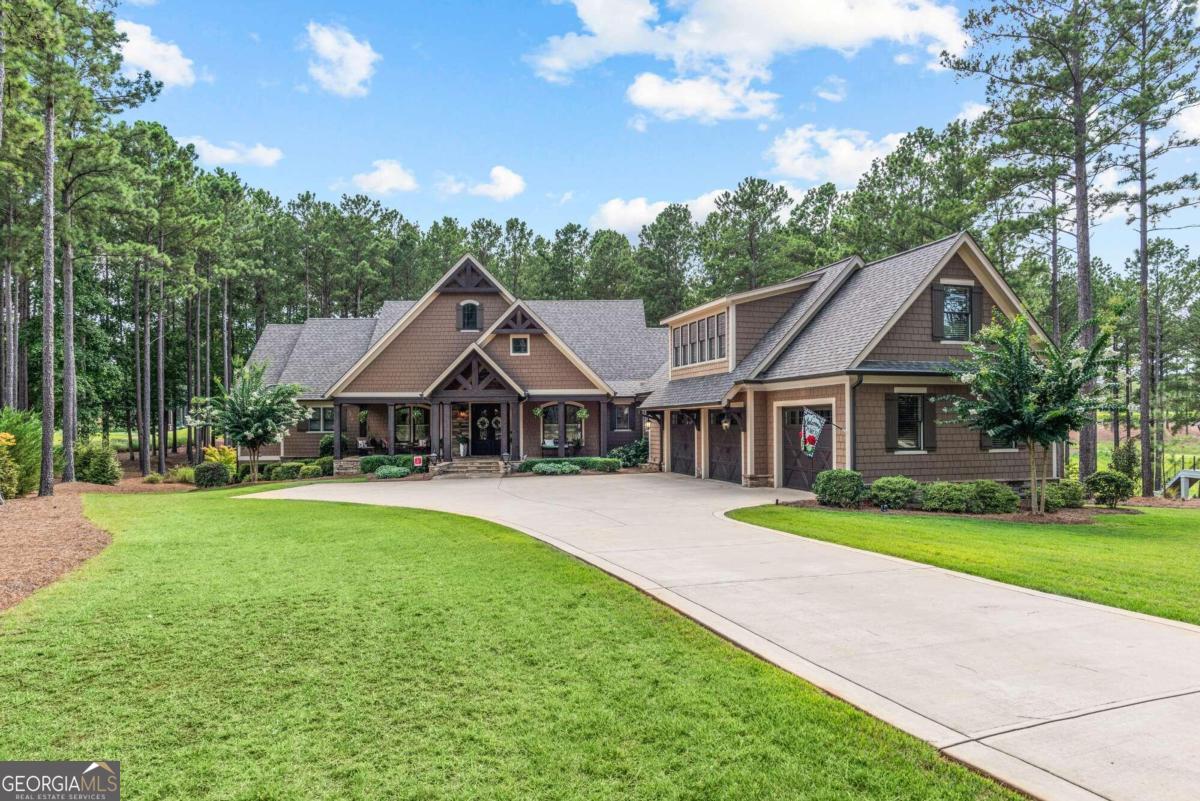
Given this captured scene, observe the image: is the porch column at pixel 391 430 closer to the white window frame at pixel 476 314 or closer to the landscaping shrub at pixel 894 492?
the white window frame at pixel 476 314

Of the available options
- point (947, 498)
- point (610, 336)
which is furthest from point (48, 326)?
point (947, 498)

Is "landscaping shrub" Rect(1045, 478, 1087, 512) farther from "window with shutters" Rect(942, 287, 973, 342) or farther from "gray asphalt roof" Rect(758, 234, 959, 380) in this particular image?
"gray asphalt roof" Rect(758, 234, 959, 380)

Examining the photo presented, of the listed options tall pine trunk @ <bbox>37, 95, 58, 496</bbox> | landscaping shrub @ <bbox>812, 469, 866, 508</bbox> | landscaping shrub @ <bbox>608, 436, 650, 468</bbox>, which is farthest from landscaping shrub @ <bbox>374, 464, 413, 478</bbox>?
landscaping shrub @ <bbox>812, 469, 866, 508</bbox>

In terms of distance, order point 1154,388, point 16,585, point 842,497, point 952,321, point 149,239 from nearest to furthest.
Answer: point 16,585 → point 842,497 → point 952,321 → point 149,239 → point 1154,388

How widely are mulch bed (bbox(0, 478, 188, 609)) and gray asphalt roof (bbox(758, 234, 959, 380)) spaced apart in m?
15.1

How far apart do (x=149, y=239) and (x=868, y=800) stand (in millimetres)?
35473

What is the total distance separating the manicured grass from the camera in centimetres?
716

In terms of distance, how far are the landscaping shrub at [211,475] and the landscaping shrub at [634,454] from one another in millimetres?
14209

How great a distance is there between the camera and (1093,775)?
3.40m

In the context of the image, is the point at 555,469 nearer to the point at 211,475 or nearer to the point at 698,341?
the point at 698,341

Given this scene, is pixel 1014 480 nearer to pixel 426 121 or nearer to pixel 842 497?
pixel 842 497

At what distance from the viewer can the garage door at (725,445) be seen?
20656mm

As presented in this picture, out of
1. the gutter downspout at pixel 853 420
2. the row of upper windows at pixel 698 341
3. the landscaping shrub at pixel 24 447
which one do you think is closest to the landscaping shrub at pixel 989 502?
the gutter downspout at pixel 853 420

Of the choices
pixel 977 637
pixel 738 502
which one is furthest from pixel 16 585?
pixel 738 502
